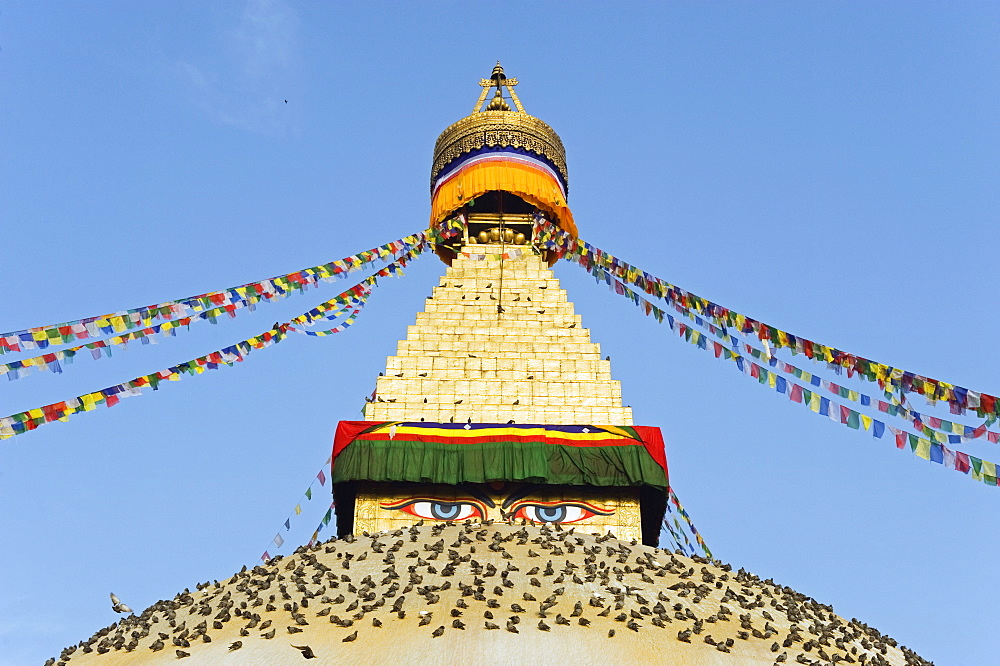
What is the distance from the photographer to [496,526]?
866 centimetres

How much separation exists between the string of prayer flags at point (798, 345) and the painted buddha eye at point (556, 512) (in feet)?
7.26

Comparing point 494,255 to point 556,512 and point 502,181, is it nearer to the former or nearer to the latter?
point 502,181

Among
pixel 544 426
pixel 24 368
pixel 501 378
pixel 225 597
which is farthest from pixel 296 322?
pixel 225 597

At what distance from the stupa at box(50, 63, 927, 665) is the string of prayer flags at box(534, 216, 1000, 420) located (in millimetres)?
783

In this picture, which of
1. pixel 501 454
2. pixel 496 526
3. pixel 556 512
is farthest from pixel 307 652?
pixel 556 512

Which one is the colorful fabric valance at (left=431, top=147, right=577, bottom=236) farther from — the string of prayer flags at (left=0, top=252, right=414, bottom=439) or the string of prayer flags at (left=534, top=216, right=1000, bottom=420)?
the string of prayer flags at (left=0, top=252, right=414, bottom=439)

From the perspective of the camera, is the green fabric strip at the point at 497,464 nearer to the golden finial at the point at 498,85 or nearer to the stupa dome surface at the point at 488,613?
the stupa dome surface at the point at 488,613

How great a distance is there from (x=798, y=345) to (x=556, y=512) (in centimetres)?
274

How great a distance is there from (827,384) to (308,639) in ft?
15.2

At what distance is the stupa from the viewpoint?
20.9 ft

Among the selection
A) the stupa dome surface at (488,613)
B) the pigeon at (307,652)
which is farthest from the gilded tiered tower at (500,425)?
the pigeon at (307,652)

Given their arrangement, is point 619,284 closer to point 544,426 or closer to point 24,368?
point 544,426

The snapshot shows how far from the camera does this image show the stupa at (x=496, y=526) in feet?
20.9

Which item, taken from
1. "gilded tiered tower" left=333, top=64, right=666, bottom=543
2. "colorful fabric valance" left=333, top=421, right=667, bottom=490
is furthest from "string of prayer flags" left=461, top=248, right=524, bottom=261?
"colorful fabric valance" left=333, top=421, right=667, bottom=490
